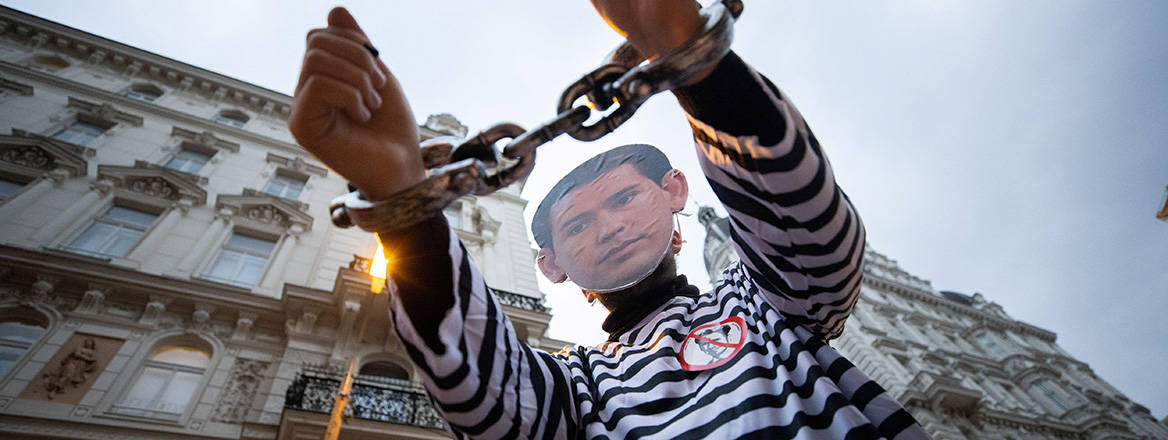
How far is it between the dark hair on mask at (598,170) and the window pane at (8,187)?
14.0 meters

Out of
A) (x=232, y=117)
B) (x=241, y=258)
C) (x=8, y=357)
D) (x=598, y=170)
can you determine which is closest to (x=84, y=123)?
(x=232, y=117)

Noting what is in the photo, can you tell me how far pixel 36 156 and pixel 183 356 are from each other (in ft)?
23.1

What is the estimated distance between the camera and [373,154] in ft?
3.70

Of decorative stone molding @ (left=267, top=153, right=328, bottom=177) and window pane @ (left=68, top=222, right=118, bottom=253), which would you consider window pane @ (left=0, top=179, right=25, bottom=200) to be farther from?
decorative stone molding @ (left=267, top=153, right=328, bottom=177)

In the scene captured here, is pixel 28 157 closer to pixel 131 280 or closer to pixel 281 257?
pixel 131 280

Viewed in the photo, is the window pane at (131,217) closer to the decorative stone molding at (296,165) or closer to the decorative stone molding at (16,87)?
the decorative stone molding at (296,165)

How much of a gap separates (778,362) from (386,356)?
32.1 ft

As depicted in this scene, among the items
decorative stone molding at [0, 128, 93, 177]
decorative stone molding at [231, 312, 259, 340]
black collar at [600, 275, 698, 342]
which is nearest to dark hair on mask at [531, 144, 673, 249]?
black collar at [600, 275, 698, 342]

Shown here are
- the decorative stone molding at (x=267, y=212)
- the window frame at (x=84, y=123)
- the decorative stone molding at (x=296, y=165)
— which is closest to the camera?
the decorative stone molding at (x=267, y=212)

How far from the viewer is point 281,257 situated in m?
11.5

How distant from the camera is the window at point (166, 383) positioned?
7824mm

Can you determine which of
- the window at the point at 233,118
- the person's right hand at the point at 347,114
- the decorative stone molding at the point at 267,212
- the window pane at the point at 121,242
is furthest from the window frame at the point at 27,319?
the person's right hand at the point at 347,114

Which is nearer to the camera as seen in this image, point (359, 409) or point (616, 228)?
point (616, 228)

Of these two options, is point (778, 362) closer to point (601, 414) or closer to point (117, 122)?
point (601, 414)
